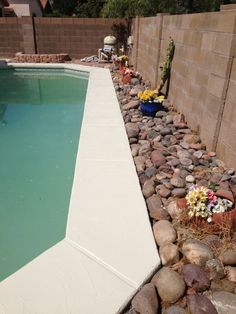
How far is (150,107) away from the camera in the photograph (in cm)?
558

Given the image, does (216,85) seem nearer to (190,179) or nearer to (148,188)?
(190,179)

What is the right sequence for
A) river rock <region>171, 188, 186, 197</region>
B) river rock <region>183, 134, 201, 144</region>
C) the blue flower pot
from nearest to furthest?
1. river rock <region>171, 188, 186, 197</region>
2. river rock <region>183, 134, 201, 144</region>
3. the blue flower pot

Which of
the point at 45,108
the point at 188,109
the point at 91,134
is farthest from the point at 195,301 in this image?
the point at 45,108

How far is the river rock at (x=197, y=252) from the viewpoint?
7.33 feet

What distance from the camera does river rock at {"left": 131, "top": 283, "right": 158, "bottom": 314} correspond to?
6.09 ft

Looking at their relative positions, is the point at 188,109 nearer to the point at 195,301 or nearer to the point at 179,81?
the point at 179,81

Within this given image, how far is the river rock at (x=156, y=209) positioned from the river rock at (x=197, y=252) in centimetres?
41

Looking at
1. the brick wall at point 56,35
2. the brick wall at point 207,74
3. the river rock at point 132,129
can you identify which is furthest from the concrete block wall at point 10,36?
the river rock at point 132,129

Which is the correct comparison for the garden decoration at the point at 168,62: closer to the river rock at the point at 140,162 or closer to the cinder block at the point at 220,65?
the cinder block at the point at 220,65

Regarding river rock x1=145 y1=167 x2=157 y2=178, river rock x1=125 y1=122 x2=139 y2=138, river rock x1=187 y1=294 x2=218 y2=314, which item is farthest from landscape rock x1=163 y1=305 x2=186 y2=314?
river rock x1=125 y1=122 x2=139 y2=138

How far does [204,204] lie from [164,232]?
0.46 meters

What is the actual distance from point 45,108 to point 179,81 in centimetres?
348

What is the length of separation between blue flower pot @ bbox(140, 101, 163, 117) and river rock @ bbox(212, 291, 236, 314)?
13.3 feet

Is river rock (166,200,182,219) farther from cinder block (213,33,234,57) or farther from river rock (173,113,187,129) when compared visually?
river rock (173,113,187,129)
